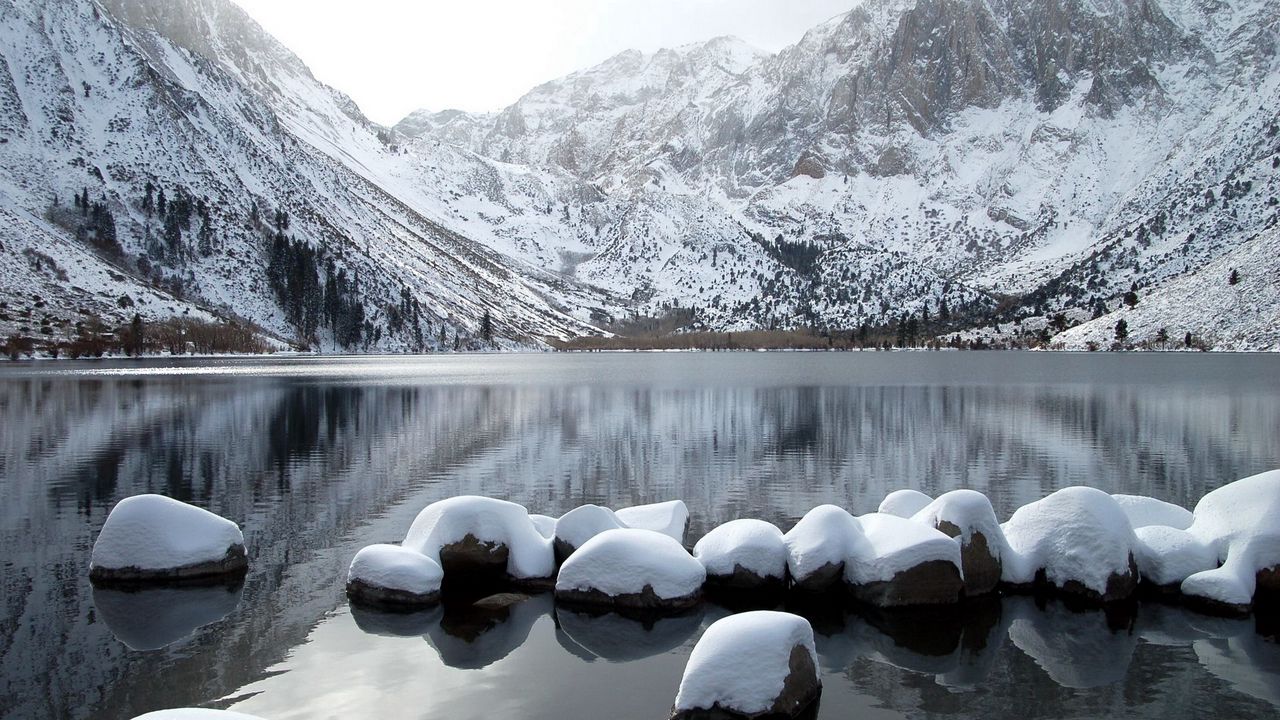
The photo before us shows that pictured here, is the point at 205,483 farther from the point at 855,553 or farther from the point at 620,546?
the point at 855,553

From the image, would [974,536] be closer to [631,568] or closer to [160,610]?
[631,568]

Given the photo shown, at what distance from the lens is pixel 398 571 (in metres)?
23.3

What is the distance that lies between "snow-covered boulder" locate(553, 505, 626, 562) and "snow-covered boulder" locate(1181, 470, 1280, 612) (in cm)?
1640

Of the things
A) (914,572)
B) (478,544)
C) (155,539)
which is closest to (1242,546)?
(914,572)

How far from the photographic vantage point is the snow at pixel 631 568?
22781mm

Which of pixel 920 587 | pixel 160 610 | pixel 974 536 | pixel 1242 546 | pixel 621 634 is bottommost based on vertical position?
pixel 621 634

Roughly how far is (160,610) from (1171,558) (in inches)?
1087

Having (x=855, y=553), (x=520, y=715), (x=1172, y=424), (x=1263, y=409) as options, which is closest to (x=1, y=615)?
(x=520, y=715)

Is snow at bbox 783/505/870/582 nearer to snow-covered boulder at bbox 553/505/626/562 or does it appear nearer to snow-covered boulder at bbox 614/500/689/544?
snow-covered boulder at bbox 614/500/689/544

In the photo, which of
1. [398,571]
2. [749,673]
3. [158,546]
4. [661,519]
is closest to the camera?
[749,673]

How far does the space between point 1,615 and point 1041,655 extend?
25158 mm

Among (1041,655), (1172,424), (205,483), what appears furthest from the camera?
(1172,424)

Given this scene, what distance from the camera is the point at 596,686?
17.9m

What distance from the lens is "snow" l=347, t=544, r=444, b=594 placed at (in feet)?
76.0
